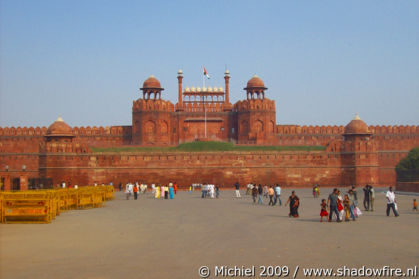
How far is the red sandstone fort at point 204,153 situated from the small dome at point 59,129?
8 centimetres

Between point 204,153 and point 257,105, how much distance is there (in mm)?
8292

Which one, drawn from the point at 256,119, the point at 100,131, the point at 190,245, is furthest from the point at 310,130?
the point at 190,245

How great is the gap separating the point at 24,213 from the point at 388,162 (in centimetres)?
3608

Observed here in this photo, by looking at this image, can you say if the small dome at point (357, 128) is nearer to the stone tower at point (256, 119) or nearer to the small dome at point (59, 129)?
the stone tower at point (256, 119)

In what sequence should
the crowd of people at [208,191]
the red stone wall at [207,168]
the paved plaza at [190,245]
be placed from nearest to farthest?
1. the paved plaza at [190,245]
2. the crowd of people at [208,191]
3. the red stone wall at [207,168]

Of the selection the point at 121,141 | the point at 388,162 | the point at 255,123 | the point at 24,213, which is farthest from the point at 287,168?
the point at 24,213

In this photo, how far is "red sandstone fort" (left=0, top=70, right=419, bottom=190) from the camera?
125 feet

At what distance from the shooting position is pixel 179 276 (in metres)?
7.44

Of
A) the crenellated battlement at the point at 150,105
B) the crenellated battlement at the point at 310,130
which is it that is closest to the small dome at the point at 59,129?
the crenellated battlement at the point at 150,105

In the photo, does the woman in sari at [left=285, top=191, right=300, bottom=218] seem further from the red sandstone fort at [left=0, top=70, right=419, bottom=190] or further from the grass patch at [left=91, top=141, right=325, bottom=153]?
the grass patch at [left=91, top=141, right=325, bottom=153]

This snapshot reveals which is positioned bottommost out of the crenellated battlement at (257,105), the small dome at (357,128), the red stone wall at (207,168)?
the red stone wall at (207,168)

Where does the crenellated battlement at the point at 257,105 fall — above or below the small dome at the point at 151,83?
below

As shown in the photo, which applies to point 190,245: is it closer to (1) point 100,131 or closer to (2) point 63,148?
(2) point 63,148

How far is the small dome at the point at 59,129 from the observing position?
38.6m
